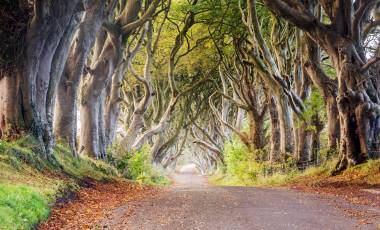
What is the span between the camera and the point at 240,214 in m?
8.16

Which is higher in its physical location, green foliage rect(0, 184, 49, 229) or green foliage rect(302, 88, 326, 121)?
green foliage rect(302, 88, 326, 121)

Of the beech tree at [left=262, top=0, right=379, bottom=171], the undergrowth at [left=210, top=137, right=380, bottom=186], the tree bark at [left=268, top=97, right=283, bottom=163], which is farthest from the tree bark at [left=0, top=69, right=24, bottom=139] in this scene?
the tree bark at [left=268, top=97, right=283, bottom=163]

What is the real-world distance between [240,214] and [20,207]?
375 centimetres

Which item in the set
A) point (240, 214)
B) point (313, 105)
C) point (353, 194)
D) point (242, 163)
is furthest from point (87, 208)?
point (242, 163)

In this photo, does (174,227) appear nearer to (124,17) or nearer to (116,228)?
(116,228)

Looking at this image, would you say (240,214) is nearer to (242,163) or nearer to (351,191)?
(351,191)

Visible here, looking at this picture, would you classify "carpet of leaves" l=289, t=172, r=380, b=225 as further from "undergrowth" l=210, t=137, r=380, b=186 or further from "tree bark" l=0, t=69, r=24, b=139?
"tree bark" l=0, t=69, r=24, b=139

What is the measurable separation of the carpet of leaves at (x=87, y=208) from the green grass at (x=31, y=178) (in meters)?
0.20

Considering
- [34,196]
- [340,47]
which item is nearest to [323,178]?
[340,47]

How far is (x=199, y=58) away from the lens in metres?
29.0

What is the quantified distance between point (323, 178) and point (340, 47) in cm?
437

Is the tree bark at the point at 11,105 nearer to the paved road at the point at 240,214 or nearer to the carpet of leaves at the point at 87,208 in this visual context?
the carpet of leaves at the point at 87,208

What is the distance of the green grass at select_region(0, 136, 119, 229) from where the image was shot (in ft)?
20.3

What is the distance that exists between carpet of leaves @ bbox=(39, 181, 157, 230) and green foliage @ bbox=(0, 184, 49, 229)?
0.21 meters
